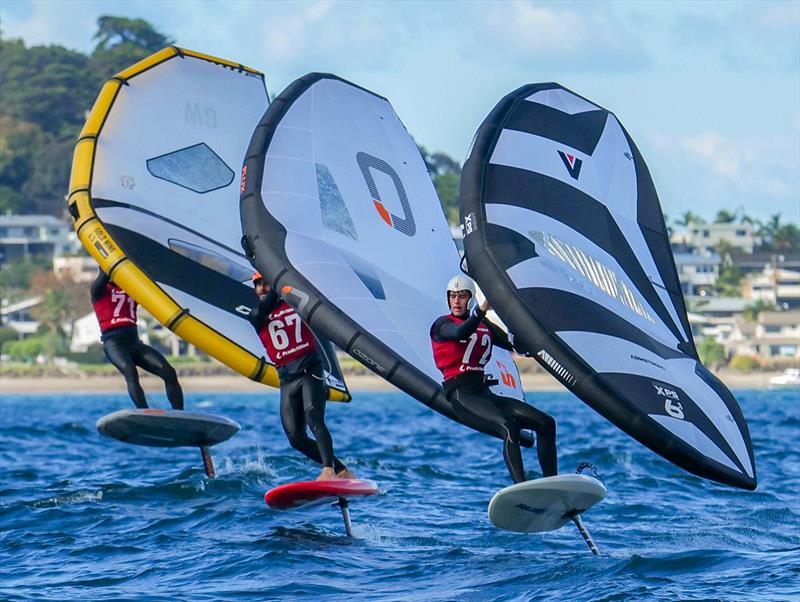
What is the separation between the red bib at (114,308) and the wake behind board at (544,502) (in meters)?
6.42

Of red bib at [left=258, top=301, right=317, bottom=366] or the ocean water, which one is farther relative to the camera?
red bib at [left=258, top=301, right=317, bottom=366]

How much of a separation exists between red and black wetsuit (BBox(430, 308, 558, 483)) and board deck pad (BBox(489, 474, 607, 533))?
0.24m

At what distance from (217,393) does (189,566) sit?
3289 inches

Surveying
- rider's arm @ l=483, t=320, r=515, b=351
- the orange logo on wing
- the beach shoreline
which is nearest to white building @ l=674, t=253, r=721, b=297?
the beach shoreline

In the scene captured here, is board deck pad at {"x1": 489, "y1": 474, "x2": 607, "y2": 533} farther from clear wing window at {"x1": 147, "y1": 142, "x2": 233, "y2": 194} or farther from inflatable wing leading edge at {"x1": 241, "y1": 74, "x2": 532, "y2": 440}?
clear wing window at {"x1": 147, "y1": 142, "x2": 233, "y2": 194}

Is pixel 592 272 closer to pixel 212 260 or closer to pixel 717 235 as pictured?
pixel 212 260

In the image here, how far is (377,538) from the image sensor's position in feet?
44.7

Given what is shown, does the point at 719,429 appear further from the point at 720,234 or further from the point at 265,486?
the point at 720,234

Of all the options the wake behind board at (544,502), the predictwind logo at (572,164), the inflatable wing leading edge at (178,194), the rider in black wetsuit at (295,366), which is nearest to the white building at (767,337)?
the inflatable wing leading edge at (178,194)

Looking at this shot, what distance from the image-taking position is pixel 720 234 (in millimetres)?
146375

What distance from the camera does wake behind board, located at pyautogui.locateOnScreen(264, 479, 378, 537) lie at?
13.2m

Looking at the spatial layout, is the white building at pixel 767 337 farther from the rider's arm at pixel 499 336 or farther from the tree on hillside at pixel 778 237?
the rider's arm at pixel 499 336

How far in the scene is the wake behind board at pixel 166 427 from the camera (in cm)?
1619

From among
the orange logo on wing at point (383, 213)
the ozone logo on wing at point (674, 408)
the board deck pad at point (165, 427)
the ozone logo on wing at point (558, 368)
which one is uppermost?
the orange logo on wing at point (383, 213)
